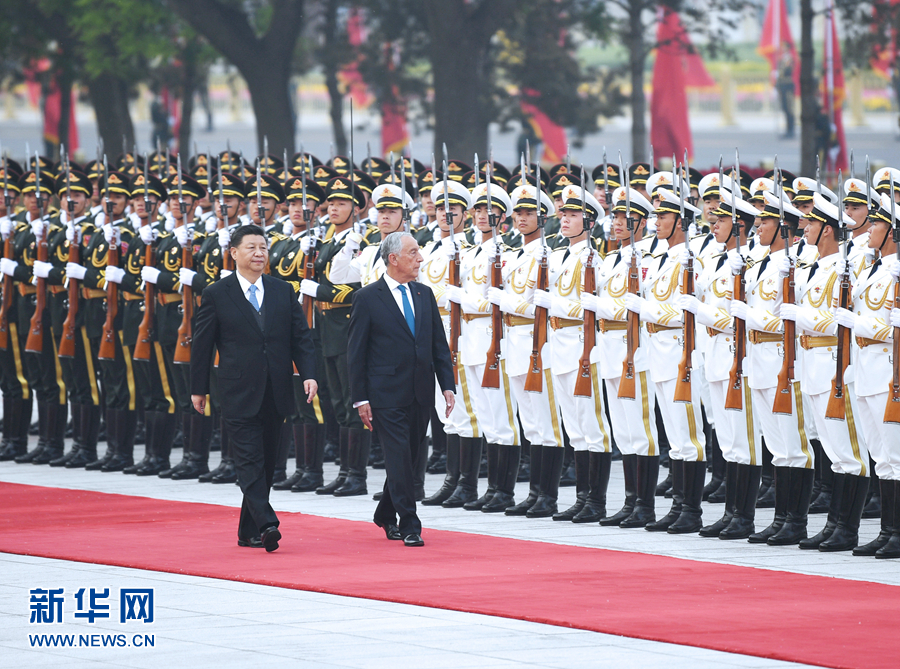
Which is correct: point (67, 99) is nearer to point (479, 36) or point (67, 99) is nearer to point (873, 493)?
point (479, 36)

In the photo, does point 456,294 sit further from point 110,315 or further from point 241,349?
point 110,315

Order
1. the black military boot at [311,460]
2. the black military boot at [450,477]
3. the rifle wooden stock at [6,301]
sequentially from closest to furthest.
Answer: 1. the black military boot at [450,477]
2. the black military boot at [311,460]
3. the rifle wooden stock at [6,301]

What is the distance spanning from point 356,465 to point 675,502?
93.5 inches

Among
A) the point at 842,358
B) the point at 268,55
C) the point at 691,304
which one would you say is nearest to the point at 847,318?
the point at 842,358

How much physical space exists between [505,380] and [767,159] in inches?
934

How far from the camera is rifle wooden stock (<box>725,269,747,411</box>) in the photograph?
29.2 ft

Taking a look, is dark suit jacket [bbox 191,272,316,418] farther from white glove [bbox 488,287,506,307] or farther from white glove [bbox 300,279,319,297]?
white glove [bbox 300,279,319,297]

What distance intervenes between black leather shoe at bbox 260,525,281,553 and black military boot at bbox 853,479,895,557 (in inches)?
114

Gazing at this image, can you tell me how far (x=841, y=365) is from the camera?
835 cm

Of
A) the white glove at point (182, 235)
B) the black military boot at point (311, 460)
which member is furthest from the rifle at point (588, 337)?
the white glove at point (182, 235)

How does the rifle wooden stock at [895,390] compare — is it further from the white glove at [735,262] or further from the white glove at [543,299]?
the white glove at [543,299]

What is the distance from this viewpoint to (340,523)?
377 inches

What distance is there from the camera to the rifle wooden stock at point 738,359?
8.91 metres

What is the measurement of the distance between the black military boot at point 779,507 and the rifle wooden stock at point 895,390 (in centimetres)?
82
